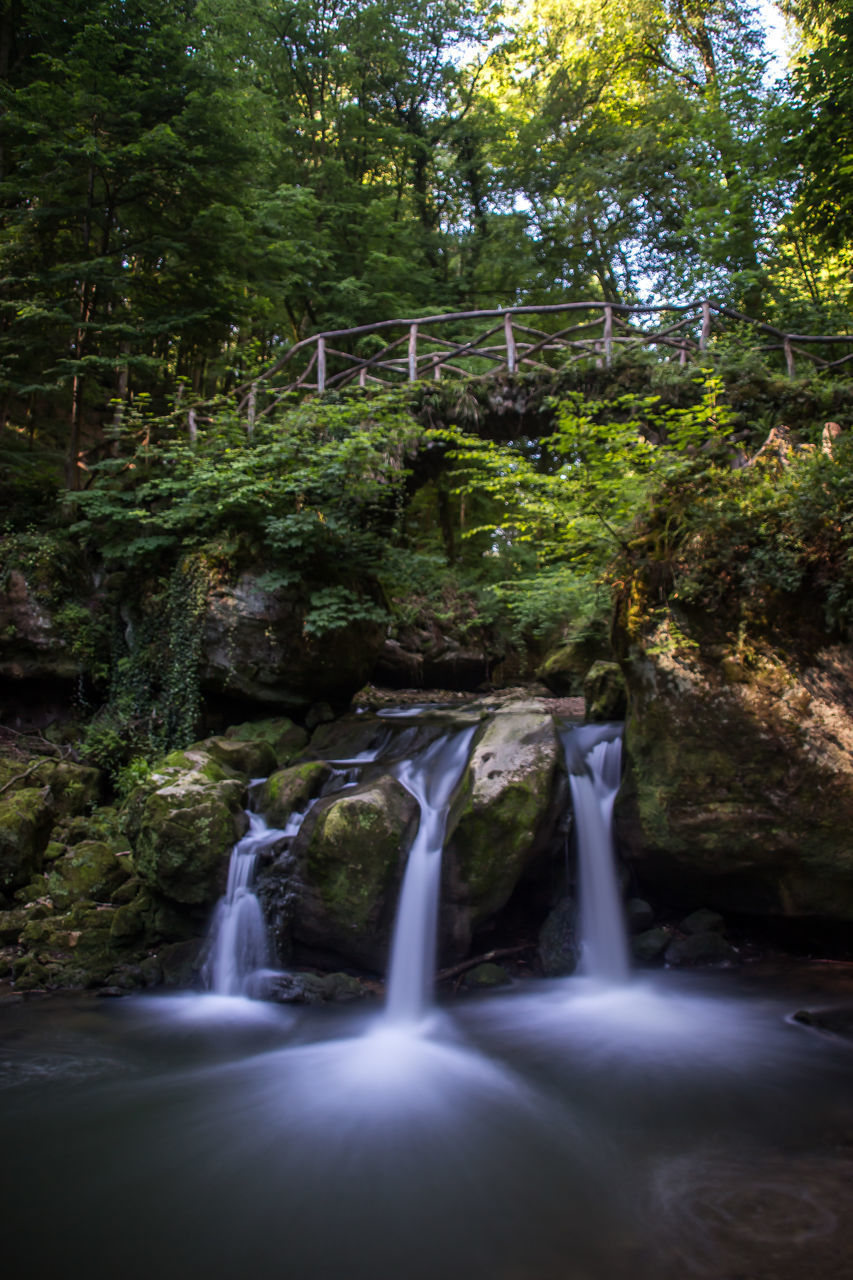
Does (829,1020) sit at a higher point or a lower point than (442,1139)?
higher

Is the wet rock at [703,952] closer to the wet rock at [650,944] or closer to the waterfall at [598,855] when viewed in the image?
the wet rock at [650,944]

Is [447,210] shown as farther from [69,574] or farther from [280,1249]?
[280,1249]

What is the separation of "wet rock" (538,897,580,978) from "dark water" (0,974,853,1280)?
7.6 inches

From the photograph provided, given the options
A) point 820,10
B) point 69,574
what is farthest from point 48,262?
point 820,10

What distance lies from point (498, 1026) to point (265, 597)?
5860 millimetres

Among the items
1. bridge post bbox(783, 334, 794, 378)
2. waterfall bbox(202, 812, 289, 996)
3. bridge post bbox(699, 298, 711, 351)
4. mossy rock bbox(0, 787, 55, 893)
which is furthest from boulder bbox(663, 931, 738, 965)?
bridge post bbox(783, 334, 794, 378)

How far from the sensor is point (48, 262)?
12297 millimetres

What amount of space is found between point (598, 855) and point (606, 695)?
2122mm

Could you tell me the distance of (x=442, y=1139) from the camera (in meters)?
3.71

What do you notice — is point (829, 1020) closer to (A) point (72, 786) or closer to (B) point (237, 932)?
(B) point (237, 932)

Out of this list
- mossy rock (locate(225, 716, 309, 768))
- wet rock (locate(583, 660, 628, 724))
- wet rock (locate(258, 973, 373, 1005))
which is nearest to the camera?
wet rock (locate(258, 973, 373, 1005))

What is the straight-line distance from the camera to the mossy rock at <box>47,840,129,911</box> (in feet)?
22.8

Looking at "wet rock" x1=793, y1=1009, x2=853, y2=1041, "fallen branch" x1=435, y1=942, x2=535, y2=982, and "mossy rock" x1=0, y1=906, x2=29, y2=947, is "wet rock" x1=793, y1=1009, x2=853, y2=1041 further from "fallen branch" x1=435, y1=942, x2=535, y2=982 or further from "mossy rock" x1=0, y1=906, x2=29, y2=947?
"mossy rock" x1=0, y1=906, x2=29, y2=947

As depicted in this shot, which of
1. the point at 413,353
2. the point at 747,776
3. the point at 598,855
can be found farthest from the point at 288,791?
the point at 413,353
